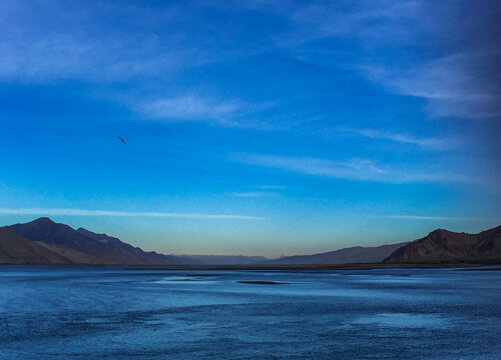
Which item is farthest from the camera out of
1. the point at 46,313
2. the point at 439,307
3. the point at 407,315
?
the point at 439,307

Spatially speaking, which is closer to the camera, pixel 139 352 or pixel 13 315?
pixel 139 352

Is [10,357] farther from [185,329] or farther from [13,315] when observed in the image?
[13,315]

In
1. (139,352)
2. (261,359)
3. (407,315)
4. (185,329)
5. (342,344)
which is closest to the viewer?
(261,359)

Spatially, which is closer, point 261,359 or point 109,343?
point 261,359

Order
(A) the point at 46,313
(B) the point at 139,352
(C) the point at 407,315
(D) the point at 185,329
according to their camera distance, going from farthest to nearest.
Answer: (A) the point at 46,313
(C) the point at 407,315
(D) the point at 185,329
(B) the point at 139,352

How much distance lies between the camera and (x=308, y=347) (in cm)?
2866

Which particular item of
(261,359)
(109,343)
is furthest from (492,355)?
(109,343)

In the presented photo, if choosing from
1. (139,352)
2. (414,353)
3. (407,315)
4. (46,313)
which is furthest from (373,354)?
(46,313)

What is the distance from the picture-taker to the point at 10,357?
26.4 m

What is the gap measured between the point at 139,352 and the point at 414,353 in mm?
14968

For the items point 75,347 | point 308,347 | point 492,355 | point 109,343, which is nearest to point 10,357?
point 75,347

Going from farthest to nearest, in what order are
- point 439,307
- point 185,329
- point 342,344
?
point 439,307, point 185,329, point 342,344

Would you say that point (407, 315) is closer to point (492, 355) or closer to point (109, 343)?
point (492, 355)

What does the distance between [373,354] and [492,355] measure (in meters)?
6.18
